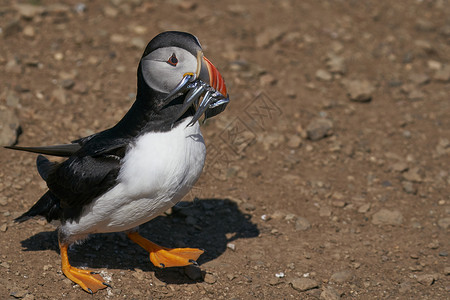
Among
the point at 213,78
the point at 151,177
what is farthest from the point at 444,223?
the point at 151,177

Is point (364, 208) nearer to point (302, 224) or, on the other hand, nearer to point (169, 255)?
point (302, 224)

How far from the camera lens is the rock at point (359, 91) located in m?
7.40

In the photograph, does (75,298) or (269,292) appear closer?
(75,298)

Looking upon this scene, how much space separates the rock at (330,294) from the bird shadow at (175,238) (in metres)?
0.97

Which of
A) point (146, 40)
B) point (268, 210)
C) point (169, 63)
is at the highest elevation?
point (169, 63)

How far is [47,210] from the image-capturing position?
15.5 feet

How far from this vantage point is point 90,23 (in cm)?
808

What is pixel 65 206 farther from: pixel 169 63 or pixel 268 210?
pixel 268 210

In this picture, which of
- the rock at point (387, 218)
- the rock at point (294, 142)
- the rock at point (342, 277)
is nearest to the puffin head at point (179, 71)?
the rock at point (342, 277)

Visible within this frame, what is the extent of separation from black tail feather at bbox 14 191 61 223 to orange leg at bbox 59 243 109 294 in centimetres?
25

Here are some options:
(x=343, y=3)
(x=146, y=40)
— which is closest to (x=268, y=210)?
(x=146, y=40)

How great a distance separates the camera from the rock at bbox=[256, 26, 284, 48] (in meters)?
8.12

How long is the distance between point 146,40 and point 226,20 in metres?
1.30

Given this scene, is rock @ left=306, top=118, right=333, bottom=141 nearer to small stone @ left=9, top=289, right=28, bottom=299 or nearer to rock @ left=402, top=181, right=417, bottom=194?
rock @ left=402, top=181, right=417, bottom=194
